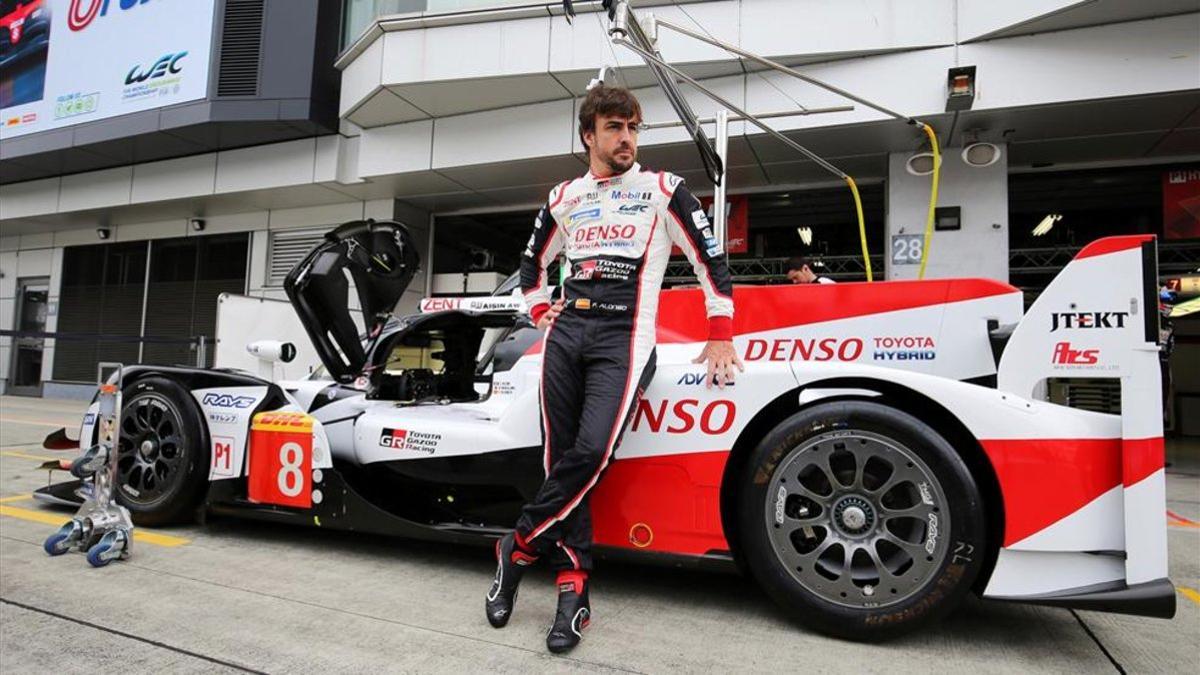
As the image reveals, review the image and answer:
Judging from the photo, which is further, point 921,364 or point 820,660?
point 921,364

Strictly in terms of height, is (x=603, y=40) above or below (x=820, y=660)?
above

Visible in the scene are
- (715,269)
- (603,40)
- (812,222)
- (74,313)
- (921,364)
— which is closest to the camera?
(715,269)

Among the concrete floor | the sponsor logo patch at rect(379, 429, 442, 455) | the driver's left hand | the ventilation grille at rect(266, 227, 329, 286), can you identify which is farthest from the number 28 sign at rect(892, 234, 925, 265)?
the ventilation grille at rect(266, 227, 329, 286)

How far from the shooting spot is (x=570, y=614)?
2094mm

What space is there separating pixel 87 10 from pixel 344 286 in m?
13.3

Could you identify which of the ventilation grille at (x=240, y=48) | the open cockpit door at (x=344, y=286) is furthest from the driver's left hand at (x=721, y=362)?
the ventilation grille at (x=240, y=48)

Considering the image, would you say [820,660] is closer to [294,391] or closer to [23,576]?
[294,391]

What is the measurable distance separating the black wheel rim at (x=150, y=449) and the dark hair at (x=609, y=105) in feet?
8.23

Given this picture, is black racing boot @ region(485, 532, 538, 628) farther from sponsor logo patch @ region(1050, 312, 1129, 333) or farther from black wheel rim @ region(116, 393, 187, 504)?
black wheel rim @ region(116, 393, 187, 504)

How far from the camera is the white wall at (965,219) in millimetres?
7598

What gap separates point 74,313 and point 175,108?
8243 millimetres

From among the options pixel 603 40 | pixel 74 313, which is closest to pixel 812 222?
pixel 603 40

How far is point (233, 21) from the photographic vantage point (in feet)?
34.2

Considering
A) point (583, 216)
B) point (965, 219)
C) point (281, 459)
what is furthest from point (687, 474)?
point (965, 219)
